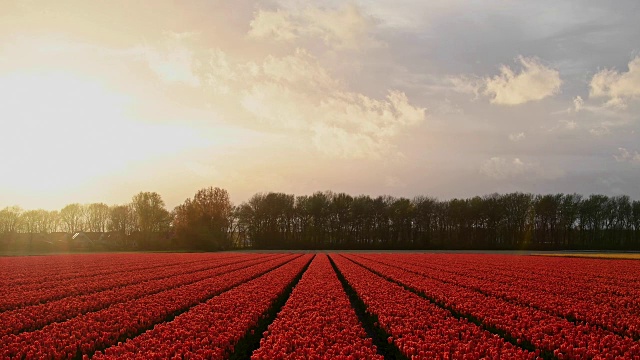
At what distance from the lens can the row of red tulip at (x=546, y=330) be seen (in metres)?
9.01

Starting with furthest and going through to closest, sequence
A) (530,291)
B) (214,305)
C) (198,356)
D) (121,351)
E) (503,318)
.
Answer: (530,291) < (214,305) < (503,318) < (121,351) < (198,356)

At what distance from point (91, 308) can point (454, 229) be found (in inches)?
4474

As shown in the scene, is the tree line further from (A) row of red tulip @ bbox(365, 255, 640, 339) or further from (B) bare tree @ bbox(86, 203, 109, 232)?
(A) row of red tulip @ bbox(365, 255, 640, 339)

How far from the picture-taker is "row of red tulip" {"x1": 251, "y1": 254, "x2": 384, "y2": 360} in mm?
8789

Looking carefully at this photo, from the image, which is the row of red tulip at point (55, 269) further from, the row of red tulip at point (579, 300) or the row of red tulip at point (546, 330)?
the row of red tulip at point (579, 300)

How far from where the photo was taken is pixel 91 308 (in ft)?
49.6

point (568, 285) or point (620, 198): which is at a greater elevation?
point (620, 198)

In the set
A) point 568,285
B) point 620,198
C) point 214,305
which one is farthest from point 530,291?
A: point 620,198

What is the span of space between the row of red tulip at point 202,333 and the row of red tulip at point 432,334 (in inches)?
146

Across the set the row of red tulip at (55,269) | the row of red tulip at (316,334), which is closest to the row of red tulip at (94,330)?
the row of red tulip at (316,334)

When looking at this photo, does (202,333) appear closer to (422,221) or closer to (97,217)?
(422,221)

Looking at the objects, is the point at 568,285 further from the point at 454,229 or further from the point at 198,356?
the point at 454,229

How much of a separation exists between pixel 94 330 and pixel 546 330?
447 inches

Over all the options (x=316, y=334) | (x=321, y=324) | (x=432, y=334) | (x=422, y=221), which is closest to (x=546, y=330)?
(x=432, y=334)
